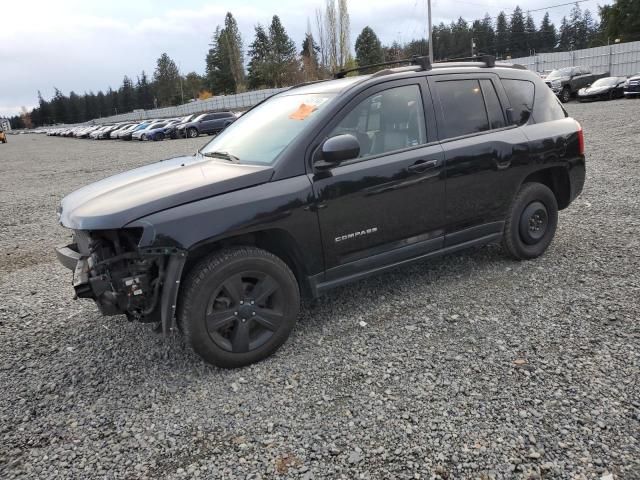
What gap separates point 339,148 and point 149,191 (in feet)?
4.23

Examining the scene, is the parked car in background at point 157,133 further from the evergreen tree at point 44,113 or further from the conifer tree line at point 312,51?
the evergreen tree at point 44,113

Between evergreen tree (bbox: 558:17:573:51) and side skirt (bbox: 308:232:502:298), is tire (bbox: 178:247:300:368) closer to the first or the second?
side skirt (bbox: 308:232:502:298)

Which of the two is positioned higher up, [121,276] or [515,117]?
[515,117]

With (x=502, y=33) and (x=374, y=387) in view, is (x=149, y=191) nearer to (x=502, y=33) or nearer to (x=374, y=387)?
(x=374, y=387)

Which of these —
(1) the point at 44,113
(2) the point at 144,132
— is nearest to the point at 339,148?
(2) the point at 144,132

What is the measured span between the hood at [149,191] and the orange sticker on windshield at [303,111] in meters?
0.60

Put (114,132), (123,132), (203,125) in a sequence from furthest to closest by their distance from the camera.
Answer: (114,132) → (123,132) → (203,125)

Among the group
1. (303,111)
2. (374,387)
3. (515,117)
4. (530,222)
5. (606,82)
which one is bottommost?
(374,387)

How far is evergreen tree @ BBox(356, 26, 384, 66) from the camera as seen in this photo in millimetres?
77219

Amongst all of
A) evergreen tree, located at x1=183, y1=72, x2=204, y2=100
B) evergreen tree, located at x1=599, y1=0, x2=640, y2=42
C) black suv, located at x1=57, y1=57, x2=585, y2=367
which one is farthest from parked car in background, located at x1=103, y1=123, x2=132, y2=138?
evergreen tree, located at x1=599, y1=0, x2=640, y2=42

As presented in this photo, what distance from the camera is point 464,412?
276 centimetres

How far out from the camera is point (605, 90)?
2416 centimetres

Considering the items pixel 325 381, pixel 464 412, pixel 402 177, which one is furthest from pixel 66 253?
pixel 464 412

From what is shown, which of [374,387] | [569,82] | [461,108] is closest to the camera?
[374,387]
